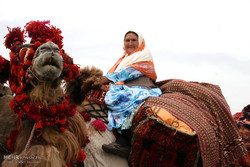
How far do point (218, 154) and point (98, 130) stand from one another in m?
1.55

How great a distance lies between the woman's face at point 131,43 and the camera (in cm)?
443

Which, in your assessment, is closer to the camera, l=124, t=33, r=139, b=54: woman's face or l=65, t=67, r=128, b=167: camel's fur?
l=65, t=67, r=128, b=167: camel's fur

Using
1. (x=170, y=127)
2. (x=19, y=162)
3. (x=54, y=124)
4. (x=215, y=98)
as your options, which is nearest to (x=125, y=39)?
(x=215, y=98)

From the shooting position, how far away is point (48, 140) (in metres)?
2.26

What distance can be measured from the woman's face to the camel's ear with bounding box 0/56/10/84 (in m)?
2.19

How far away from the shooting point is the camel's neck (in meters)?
2.30

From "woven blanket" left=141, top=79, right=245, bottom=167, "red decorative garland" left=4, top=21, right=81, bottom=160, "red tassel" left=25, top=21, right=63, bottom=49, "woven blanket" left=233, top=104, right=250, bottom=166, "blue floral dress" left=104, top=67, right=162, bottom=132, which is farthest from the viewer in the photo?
"woven blanket" left=233, top=104, right=250, bottom=166

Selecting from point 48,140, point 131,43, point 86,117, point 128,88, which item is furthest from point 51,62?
point 131,43

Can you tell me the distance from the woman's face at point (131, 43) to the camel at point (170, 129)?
1103 millimetres

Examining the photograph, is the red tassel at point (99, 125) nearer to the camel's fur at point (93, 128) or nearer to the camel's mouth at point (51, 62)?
the camel's fur at point (93, 128)

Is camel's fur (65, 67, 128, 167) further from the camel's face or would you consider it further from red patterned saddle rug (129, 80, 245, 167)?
the camel's face

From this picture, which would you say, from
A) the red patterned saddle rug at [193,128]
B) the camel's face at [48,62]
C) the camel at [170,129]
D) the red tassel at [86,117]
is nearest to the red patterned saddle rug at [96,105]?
the camel at [170,129]

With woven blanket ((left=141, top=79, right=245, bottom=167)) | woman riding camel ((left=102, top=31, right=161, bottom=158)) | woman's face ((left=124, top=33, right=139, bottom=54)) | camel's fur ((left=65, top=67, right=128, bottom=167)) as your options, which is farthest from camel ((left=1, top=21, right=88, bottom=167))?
woman's face ((left=124, top=33, right=139, bottom=54))

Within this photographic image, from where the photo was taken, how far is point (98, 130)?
3072 millimetres
